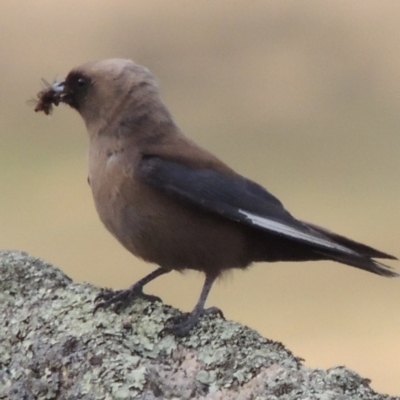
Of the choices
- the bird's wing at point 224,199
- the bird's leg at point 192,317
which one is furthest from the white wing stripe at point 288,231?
the bird's leg at point 192,317

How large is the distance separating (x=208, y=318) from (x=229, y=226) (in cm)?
37

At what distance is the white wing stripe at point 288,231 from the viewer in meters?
2.54

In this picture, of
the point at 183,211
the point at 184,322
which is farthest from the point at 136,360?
the point at 183,211

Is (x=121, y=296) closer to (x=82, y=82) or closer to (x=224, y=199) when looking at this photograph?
(x=224, y=199)

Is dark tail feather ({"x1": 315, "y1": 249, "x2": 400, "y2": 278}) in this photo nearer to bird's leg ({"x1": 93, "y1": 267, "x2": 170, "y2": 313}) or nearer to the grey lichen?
the grey lichen

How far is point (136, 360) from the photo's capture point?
2.08 m

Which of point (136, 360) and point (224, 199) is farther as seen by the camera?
point (224, 199)

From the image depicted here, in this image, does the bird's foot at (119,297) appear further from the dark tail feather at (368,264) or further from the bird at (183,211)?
the dark tail feather at (368,264)

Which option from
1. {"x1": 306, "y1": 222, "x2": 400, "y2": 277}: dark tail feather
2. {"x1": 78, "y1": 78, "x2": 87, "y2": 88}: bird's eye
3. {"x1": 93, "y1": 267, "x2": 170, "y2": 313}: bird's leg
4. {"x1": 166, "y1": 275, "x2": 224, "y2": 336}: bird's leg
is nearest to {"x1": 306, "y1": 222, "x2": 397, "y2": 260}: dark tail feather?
{"x1": 306, "y1": 222, "x2": 400, "y2": 277}: dark tail feather

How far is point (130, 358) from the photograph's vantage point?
81.8 inches

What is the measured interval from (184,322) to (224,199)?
503mm

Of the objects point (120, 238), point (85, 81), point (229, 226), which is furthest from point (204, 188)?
point (85, 81)

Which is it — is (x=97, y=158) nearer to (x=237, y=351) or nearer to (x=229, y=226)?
(x=229, y=226)

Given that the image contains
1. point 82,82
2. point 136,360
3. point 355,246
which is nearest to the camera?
point 136,360
